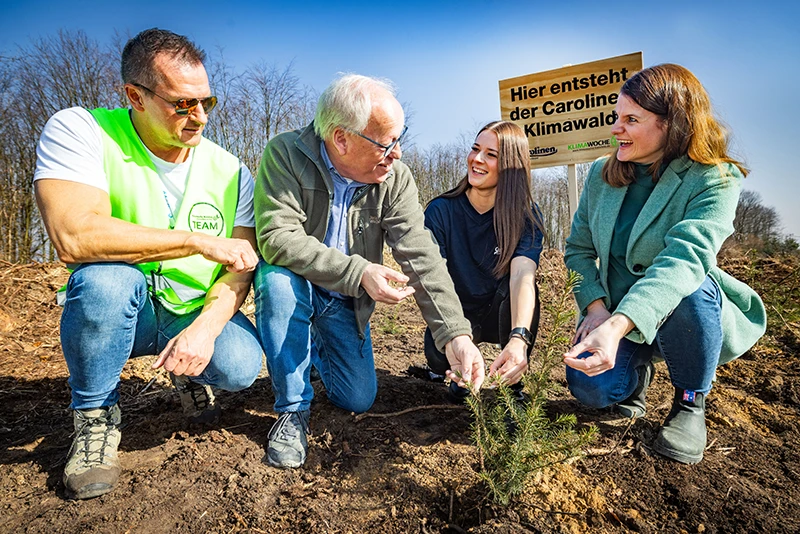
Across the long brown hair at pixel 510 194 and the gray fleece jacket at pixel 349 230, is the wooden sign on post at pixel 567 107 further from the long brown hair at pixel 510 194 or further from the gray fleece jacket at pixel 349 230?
the gray fleece jacket at pixel 349 230

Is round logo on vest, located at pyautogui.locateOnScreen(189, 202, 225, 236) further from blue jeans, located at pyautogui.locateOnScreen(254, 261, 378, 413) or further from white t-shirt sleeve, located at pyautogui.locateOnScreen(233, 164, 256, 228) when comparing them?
blue jeans, located at pyautogui.locateOnScreen(254, 261, 378, 413)

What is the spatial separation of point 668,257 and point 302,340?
64.5 inches

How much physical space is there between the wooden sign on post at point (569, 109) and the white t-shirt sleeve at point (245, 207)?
106 inches

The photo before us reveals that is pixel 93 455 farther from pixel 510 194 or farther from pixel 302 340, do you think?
pixel 510 194

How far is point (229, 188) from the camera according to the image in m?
2.46

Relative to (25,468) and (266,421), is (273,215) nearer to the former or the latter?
(266,421)

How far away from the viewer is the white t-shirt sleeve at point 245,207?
8.16 feet

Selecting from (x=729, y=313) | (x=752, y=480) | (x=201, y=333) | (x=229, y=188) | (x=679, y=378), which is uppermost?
(x=229, y=188)

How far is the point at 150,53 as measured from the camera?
7.15 feet

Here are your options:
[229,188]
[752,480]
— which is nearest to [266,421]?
[229,188]

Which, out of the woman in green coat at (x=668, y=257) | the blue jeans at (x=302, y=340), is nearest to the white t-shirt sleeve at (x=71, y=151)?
the blue jeans at (x=302, y=340)

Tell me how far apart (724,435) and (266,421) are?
2284 mm

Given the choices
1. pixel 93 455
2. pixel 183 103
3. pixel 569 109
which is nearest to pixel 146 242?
pixel 183 103

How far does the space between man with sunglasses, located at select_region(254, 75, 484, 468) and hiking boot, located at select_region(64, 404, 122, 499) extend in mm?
625
